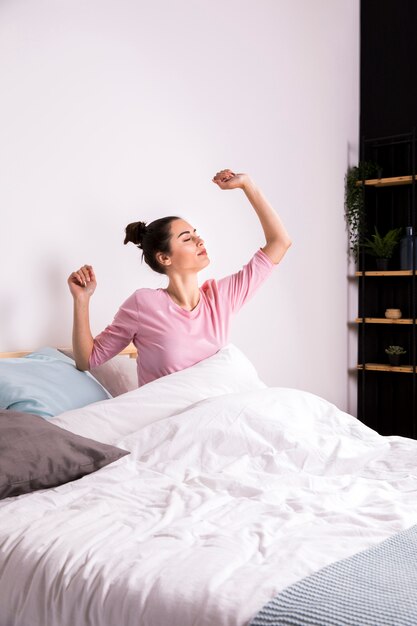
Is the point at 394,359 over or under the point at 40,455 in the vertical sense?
under

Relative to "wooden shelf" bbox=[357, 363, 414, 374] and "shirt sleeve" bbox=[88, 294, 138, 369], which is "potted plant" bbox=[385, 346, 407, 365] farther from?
"shirt sleeve" bbox=[88, 294, 138, 369]

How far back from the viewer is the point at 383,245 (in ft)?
14.4

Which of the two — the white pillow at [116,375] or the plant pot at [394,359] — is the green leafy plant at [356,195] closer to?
the plant pot at [394,359]

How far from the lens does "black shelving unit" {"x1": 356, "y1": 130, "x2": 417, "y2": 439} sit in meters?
4.43

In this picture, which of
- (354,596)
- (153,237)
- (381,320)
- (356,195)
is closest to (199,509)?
(354,596)

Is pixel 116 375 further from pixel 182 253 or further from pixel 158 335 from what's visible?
pixel 182 253

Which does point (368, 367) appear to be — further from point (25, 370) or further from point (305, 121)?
point (25, 370)

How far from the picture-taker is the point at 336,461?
1.79 meters

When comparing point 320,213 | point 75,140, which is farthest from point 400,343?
point 75,140

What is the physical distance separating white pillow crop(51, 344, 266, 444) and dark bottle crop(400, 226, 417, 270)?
2.25 metres

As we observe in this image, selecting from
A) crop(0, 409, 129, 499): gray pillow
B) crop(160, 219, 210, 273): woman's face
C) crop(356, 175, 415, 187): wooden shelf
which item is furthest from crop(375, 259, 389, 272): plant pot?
crop(0, 409, 129, 499): gray pillow

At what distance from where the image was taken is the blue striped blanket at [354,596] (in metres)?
0.92

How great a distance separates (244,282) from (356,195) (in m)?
1.93

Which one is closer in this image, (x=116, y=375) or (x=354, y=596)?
(x=354, y=596)
